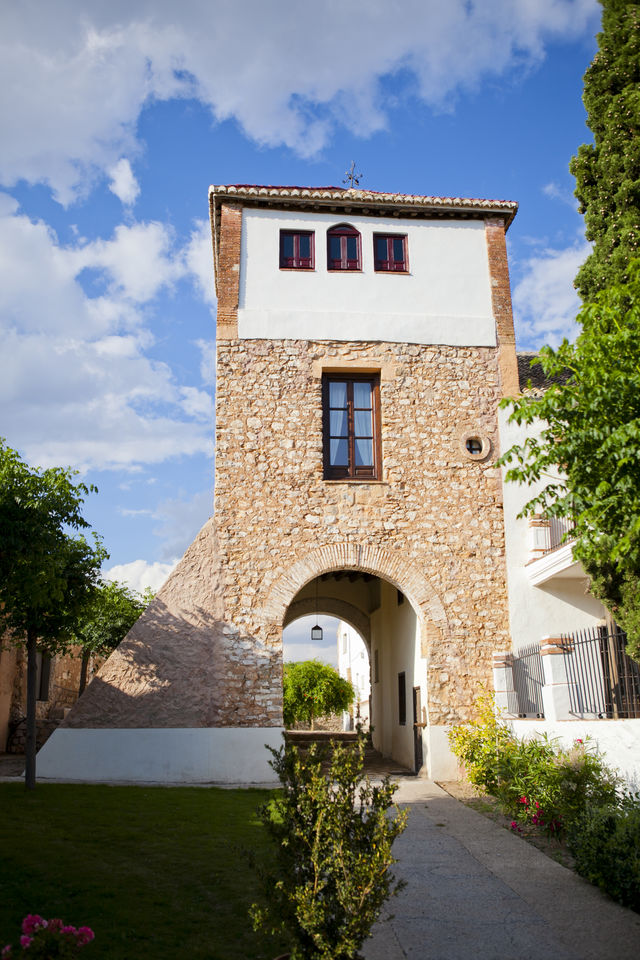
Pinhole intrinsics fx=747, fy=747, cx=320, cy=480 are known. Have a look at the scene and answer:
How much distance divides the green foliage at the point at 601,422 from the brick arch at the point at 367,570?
17.3ft

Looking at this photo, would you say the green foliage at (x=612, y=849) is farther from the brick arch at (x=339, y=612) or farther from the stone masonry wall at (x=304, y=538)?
the brick arch at (x=339, y=612)

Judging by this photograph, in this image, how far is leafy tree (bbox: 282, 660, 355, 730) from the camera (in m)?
21.6

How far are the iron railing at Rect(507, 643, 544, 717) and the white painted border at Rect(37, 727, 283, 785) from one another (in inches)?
142

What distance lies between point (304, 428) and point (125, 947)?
29.3 feet

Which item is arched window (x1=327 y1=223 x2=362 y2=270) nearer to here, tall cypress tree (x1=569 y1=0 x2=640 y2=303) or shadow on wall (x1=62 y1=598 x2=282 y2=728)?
tall cypress tree (x1=569 y1=0 x2=640 y2=303)

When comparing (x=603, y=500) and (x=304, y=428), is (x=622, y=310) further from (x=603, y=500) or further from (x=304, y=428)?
(x=304, y=428)

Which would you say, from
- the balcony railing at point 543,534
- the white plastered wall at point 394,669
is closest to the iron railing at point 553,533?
the balcony railing at point 543,534

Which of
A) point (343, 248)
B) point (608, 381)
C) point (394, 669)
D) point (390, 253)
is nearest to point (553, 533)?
point (394, 669)

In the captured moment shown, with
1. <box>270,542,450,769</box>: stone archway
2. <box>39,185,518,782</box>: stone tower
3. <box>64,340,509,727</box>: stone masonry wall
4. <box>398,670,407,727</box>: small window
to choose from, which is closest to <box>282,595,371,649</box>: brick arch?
<box>270,542,450,769</box>: stone archway

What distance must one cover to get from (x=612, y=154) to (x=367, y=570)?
6739mm

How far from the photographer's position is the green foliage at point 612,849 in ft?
17.7

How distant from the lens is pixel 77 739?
1117cm

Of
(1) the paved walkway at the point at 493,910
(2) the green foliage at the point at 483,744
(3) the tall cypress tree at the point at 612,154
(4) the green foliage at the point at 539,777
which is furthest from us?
(2) the green foliage at the point at 483,744

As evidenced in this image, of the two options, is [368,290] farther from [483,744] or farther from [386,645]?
[483,744]
